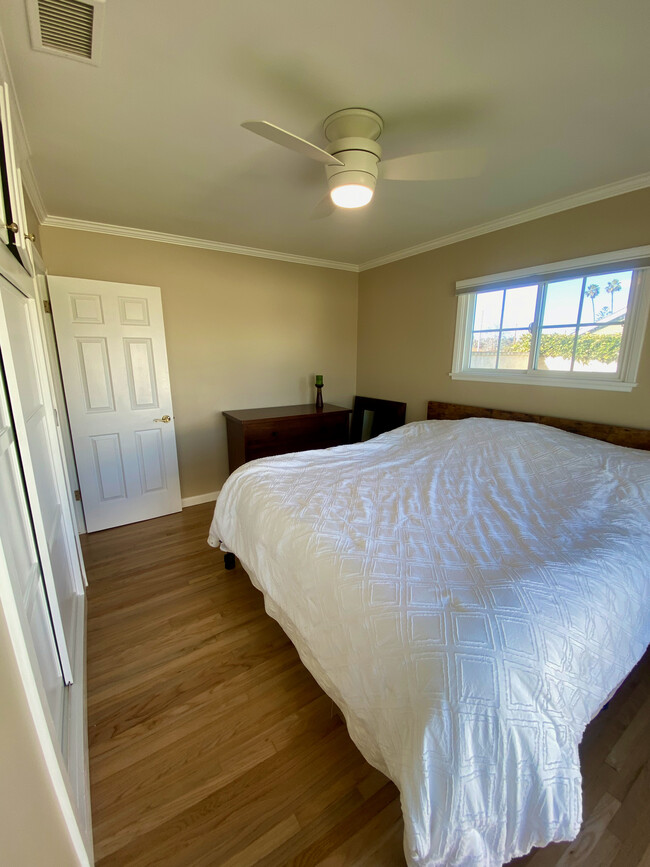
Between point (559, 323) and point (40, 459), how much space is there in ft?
10.3

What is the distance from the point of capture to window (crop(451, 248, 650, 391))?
2092 mm

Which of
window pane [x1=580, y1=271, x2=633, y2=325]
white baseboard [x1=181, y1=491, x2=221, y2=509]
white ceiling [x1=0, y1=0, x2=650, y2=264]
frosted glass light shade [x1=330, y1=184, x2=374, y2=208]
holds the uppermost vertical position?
white ceiling [x1=0, y1=0, x2=650, y2=264]

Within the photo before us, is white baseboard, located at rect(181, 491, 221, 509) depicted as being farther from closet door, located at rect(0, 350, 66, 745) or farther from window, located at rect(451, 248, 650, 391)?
window, located at rect(451, 248, 650, 391)

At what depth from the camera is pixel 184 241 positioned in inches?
119

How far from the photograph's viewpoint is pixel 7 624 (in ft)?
2.41

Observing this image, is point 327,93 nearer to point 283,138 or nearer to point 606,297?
point 283,138

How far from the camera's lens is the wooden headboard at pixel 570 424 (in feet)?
6.82

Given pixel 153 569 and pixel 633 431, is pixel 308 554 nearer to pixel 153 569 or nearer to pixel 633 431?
pixel 153 569

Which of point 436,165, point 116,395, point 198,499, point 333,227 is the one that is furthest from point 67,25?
point 198,499

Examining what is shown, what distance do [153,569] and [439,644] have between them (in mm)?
2201

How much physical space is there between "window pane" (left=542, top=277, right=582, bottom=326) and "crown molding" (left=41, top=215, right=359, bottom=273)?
6.94ft

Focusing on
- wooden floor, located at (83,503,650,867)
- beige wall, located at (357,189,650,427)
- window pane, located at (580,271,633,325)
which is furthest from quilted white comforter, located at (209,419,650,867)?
window pane, located at (580,271,633,325)

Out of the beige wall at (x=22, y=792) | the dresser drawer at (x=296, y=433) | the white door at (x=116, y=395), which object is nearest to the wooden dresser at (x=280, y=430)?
the dresser drawer at (x=296, y=433)

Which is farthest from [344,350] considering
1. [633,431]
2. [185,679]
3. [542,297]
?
[185,679]
